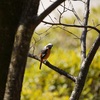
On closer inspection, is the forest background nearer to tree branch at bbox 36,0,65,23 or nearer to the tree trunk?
the tree trunk

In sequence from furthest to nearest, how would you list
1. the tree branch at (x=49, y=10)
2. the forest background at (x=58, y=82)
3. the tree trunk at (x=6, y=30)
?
the forest background at (x=58, y=82)
the tree trunk at (x=6, y=30)
the tree branch at (x=49, y=10)

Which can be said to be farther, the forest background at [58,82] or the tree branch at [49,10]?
the forest background at [58,82]

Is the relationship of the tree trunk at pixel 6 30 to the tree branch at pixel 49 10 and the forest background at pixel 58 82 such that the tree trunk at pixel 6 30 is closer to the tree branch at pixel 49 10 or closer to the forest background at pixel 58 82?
the tree branch at pixel 49 10

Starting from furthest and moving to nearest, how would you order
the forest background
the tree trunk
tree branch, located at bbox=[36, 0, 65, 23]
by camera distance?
the forest background < the tree trunk < tree branch, located at bbox=[36, 0, 65, 23]

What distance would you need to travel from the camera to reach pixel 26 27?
2.24 m

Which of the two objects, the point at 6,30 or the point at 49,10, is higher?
the point at 49,10

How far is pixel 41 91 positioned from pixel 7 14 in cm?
420

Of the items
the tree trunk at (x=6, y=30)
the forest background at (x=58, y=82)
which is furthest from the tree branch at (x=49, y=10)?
the forest background at (x=58, y=82)

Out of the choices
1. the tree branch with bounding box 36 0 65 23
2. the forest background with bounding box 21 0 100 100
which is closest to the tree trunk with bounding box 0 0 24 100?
the tree branch with bounding box 36 0 65 23

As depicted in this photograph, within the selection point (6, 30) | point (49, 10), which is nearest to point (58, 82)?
point (6, 30)

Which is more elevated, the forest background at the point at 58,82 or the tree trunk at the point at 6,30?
the tree trunk at the point at 6,30

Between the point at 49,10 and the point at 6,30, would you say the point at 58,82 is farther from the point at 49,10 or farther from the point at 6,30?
the point at 49,10

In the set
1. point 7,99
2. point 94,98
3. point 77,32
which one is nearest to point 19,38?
point 7,99

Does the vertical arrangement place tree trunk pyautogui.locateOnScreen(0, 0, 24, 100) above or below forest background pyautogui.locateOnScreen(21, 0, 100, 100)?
above
